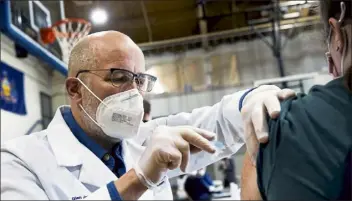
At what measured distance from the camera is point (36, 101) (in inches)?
288

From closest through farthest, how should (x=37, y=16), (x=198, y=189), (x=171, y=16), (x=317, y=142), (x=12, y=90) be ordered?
1. (x=317, y=142)
2. (x=198, y=189)
3. (x=37, y=16)
4. (x=12, y=90)
5. (x=171, y=16)

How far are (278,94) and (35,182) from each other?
0.68 metres

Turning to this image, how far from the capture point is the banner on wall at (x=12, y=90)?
564 centimetres

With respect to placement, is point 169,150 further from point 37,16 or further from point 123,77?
point 37,16

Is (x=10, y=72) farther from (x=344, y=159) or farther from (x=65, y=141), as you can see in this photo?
(x=344, y=159)

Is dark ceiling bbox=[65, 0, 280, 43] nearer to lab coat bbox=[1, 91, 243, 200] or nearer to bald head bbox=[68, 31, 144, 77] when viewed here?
bald head bbox=[68, 31, 144, 77]

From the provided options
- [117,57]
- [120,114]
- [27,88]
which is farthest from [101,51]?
[27,88]

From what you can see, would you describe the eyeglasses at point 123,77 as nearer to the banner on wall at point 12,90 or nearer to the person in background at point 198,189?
the person in background at point 198,189

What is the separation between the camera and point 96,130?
1.31m

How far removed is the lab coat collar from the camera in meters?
1.13

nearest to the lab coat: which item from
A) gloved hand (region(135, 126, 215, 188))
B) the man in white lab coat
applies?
the man in white lab coat

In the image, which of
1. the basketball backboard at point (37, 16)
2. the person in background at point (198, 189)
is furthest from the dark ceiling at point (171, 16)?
the person in background at point (198, 189)

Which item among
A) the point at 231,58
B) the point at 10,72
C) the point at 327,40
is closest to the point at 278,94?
the point at 327,40

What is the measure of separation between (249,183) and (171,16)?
6903 mm
